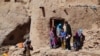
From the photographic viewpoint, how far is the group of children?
43.4ft

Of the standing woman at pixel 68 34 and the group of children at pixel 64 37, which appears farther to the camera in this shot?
the standing woman at pixel 68 34

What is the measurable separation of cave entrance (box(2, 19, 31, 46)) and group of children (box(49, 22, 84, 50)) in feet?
16.4

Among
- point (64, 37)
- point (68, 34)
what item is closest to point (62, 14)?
point (68, 34)

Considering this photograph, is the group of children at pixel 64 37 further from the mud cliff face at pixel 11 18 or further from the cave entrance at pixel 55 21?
the mud cliff face at pixel 11 18

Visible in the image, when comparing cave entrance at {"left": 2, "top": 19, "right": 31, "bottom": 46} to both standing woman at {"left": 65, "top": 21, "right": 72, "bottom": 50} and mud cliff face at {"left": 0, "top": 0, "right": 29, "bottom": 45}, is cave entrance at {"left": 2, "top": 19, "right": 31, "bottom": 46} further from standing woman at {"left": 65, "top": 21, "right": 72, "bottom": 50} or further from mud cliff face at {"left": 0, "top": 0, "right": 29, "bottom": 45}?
standing woman at {"left": 65, "top": 21, "right": 72, "bottom": 50}

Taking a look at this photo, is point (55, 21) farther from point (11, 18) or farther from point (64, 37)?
point (11, 18)

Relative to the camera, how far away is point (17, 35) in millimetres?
19797

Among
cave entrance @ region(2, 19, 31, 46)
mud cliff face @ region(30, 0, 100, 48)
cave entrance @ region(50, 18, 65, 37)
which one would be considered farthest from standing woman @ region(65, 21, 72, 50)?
cave entrance @ region(2, 19, 31, 46)

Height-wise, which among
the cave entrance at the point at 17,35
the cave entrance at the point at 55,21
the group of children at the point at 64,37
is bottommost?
the cave entrance at the point at 17,35

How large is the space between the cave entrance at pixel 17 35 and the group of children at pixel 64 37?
5.00 m

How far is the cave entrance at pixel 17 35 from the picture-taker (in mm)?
19603

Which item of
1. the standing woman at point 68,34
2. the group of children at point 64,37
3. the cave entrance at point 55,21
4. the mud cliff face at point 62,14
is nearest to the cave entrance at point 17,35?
the mud cliff face at point 62,14

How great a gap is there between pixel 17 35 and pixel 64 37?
21.8 ft

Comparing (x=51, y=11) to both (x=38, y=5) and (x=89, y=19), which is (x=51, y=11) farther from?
(x=89, y=19)
